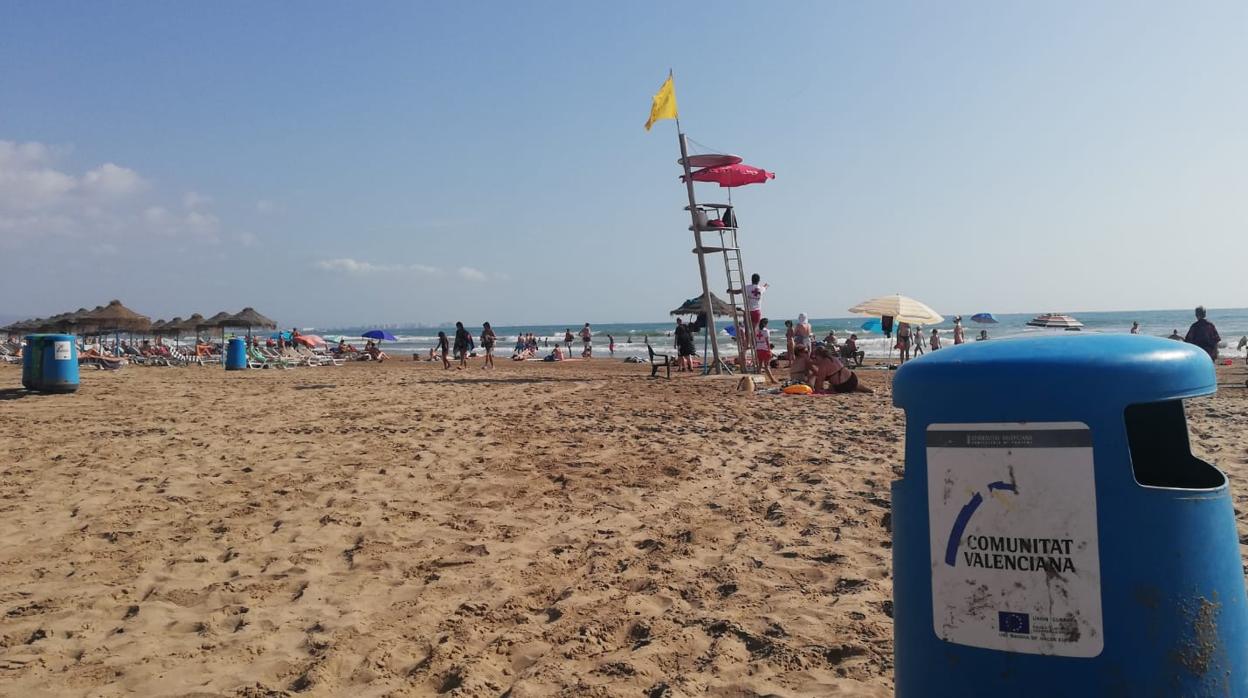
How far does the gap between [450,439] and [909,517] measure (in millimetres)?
6752

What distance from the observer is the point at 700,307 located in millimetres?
20203

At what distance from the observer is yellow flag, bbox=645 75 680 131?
1554cm

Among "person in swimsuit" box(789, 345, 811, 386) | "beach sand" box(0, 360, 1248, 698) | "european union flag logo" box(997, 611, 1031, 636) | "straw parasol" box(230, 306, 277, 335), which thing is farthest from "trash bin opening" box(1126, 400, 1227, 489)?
"straw parasol" box(230, 306, 277, 335)

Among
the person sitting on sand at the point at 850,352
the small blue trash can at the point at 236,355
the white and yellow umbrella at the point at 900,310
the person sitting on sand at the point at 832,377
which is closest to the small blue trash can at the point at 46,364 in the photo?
the small blue trash can at the point at 236,355

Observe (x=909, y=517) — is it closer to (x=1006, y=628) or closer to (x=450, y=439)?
(x=1006, y=628)

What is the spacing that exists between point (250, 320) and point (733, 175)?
24225 millimetres

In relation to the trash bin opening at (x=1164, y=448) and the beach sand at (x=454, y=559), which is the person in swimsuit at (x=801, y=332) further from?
the trash bin opening at (x=1164, y=448)

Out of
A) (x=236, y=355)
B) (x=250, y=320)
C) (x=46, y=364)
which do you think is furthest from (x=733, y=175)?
(x=250, y=320)

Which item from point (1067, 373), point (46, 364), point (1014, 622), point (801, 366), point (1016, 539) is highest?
point (1067, 373)

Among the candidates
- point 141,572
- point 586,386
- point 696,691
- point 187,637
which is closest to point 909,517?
point 696,691

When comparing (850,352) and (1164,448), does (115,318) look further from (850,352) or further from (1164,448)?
(1164,448)

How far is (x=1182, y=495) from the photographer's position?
1412mm

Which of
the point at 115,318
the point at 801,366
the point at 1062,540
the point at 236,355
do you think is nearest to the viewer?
the point at 1062,540

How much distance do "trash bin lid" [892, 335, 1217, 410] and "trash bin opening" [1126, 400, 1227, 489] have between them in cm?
24
